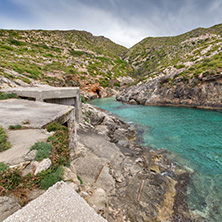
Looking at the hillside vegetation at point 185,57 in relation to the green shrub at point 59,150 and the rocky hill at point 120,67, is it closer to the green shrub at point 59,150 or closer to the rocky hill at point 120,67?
the rocky hill at point 120,67

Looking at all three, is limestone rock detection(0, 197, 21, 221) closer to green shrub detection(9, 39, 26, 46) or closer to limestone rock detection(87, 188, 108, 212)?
limestone rock detection(87, 188, 108, 212)

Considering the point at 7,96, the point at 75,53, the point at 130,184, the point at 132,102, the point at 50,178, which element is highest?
the point at 75,53

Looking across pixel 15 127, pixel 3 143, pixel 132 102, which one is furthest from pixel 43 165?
pixel 132 102

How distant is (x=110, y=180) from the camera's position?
20.6ft

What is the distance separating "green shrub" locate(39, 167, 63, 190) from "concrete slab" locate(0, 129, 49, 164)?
26.8 inches

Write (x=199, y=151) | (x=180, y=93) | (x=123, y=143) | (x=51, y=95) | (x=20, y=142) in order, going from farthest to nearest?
(x=180, y=93) < (x=123, y=143) < (x=199, y=151) < (x=51, y=95) < (x=20, y=142)

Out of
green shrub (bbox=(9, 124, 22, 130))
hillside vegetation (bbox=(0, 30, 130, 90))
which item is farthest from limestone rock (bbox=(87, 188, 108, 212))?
hillside vegetation (bbox=(0, 30, 130, 90))

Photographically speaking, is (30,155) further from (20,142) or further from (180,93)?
(180,93)

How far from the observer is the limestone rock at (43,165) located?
98.7 inches

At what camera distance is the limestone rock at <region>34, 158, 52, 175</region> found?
2.51 metres

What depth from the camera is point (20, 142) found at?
10.7 feet

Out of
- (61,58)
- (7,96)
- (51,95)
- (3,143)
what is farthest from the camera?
(61,58)

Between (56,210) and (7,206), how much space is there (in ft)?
2.46

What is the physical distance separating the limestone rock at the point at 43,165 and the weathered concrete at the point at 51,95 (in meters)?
6.93
